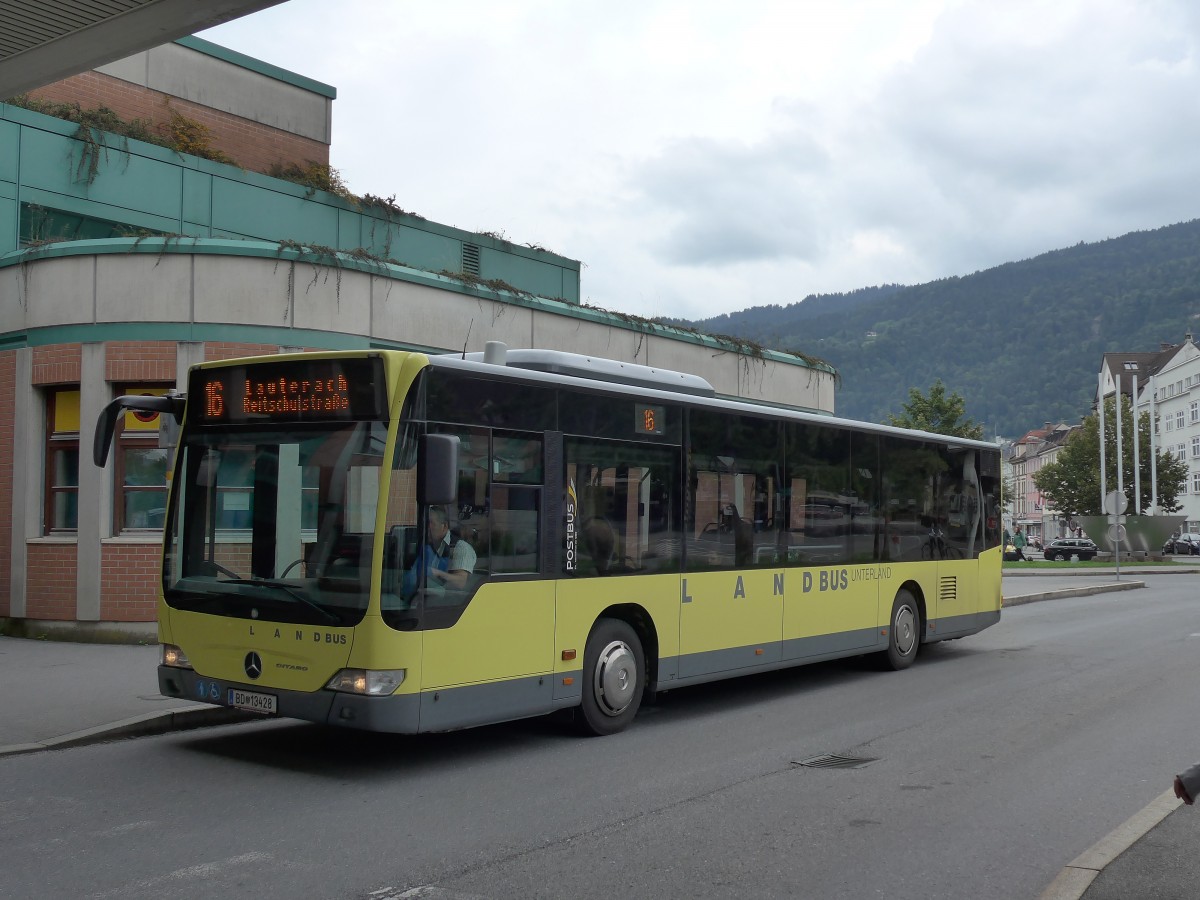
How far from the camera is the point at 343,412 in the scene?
311 inches

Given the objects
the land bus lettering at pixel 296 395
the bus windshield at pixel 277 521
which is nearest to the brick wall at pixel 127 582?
the bus windshield at pixel 277 521

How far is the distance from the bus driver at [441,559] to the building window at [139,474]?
817 cm

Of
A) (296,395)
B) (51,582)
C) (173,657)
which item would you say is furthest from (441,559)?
(51,582)

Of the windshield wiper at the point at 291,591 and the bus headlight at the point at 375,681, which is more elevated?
the windshield wiper at the point at 291,591

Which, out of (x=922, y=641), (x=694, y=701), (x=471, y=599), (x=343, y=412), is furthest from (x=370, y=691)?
(x=922, y=641)

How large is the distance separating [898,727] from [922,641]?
4.73m

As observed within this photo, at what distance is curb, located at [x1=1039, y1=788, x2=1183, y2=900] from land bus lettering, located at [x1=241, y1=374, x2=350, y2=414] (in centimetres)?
506

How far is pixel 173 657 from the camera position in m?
8.52

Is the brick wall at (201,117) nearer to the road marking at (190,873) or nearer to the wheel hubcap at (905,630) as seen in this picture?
the wheel hubcap at (905,630)

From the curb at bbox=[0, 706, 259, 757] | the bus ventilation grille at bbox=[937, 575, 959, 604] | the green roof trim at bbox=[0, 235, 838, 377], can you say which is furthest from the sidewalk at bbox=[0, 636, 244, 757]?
the bus ventilation grille at bbox=[937, 575, 959, 604]

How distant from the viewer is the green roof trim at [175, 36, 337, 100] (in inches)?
858

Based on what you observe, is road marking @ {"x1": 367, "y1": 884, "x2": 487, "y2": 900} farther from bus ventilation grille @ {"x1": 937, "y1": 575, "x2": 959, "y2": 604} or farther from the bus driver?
bus ventilation grille @ {"x1": 937, "y1": 575, "x2": 959, "y2": 604}

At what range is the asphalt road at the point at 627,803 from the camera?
218 inches

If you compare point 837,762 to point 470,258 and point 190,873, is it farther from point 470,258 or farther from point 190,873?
point 470,258
